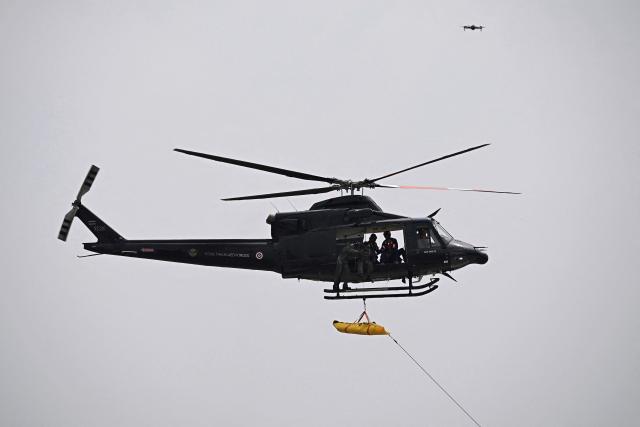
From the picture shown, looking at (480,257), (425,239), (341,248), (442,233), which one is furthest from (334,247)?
(480,257)

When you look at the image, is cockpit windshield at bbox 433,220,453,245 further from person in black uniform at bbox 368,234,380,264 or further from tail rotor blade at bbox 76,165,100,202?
tail rotor blade at bbox 76,165,100,202

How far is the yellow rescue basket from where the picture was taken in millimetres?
27078

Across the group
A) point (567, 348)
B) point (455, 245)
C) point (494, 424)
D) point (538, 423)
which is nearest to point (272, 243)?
point (455, 245)

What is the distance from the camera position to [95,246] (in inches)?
1119

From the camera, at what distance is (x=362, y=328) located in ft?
89.3

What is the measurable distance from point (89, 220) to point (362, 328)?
8.28m

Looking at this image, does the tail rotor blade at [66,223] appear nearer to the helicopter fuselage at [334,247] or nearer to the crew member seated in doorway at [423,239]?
the helicopter fuselage at [334,247]

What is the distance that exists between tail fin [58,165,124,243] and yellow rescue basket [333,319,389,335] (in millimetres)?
6608

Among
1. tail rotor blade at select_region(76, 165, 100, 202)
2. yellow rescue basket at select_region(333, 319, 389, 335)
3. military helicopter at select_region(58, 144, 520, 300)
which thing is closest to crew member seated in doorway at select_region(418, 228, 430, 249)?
military helicopter at select_region(58, 144, 520, 300)

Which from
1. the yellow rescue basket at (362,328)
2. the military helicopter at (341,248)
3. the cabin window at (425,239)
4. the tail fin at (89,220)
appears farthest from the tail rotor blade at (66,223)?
the cabin window at (425,239)

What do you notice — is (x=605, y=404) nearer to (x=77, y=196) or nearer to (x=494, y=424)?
(x=494, y=424)

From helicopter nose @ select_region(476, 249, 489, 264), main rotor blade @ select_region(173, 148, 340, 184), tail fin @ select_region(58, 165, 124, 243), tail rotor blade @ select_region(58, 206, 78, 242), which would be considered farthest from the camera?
tail rotor blade @ select_region(58, 206, 78, 242)

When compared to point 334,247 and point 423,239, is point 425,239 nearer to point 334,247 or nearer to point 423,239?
point 423,239

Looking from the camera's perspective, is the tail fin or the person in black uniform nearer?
the person in black uniform
